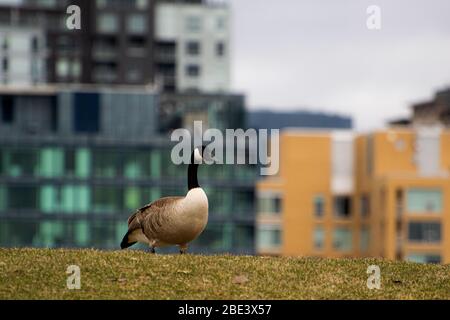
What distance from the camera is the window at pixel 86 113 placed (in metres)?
182

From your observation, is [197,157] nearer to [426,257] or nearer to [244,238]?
[244,238]

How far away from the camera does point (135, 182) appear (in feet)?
532

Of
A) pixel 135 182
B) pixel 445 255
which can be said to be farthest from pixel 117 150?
pixel 445 255

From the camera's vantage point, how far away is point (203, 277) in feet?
105

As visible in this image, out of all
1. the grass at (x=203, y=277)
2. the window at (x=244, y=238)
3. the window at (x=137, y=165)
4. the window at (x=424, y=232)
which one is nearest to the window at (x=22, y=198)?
the window at (x=137, y=165)

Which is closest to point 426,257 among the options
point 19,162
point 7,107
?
point 19,162

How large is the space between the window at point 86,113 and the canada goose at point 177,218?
144 metres

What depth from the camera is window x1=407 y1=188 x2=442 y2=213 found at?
190 meters

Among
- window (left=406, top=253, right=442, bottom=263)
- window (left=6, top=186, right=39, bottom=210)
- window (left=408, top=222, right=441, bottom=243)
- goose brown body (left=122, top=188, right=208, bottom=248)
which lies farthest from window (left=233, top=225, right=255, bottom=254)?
goose brown body (left=122, top=188, right=208, bottom=248)

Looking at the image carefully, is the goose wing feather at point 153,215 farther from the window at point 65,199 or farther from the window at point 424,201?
the window at point 424,201

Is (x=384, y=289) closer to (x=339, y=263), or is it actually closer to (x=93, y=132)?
(x=339, y=263)

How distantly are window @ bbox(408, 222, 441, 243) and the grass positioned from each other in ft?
516

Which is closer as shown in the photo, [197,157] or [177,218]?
[177,218]

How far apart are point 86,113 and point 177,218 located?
485ft
